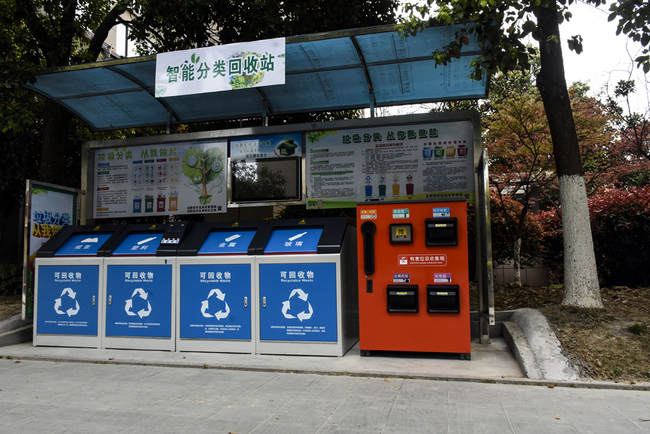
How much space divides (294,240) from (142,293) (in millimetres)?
2087

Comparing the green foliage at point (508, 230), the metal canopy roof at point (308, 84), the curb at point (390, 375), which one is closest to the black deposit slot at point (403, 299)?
the curb at point (390, 375)

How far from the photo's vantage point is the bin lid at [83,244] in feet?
19.8

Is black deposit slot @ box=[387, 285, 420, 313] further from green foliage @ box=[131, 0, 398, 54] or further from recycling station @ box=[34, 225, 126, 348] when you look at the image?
green foliage @ box=[131, 0, 398, 54]

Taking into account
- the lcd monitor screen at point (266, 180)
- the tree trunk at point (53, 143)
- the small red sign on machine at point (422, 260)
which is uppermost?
the tree trunk at point (53, 143)

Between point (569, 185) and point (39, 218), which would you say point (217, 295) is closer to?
point (39, 218)

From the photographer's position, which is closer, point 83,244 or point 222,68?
point 222,68

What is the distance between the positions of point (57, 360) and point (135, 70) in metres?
3.89

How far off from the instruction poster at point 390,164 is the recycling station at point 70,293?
3.02m

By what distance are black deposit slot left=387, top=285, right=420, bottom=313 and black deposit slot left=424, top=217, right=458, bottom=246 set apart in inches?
22.0

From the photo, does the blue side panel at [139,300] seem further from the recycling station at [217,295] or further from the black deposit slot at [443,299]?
the black deposit slot at [443,299]

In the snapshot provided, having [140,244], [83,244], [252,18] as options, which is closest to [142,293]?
[140,244]

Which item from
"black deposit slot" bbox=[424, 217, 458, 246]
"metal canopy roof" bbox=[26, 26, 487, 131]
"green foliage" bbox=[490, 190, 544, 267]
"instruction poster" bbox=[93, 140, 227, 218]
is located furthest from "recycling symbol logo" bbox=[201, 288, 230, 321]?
"green foliage" bbox=[490, 190, 544, 267]

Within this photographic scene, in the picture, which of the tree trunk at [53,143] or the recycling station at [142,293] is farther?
the tree trunk at [53,143]

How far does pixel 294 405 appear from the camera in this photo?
3625mm
